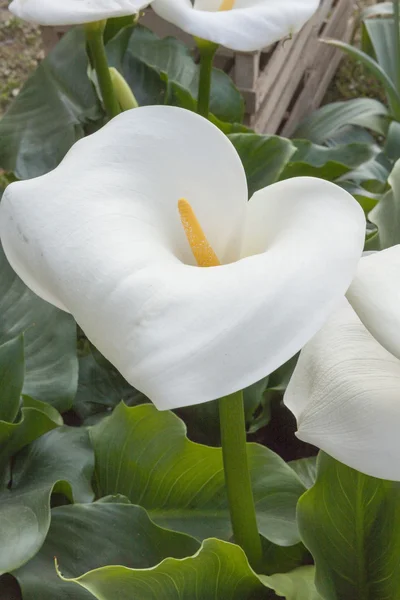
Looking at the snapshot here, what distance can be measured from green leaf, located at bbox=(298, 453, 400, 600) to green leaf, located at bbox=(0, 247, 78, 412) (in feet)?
1.12

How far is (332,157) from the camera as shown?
122 centimetres

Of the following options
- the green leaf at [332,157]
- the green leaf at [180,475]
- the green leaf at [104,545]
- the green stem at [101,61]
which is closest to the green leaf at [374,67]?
the green leaf at [332,157]

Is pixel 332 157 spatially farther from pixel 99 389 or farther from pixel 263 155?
pixel 99 389

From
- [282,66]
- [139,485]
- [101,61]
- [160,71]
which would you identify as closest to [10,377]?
[139,485]

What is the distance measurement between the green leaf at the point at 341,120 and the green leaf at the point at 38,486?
3.27 feet

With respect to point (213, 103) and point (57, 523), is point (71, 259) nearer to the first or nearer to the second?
point (57, 523)

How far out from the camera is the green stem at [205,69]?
0.81 metres

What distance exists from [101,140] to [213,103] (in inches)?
30.7

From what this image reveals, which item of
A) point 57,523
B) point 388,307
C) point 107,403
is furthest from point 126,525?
point 388,307

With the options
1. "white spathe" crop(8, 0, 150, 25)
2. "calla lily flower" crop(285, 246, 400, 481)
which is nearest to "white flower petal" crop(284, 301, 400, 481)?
"calla lily flower" crop(285, 246, 400, 481)

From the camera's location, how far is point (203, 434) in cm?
86

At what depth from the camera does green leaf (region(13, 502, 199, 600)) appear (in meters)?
0.64

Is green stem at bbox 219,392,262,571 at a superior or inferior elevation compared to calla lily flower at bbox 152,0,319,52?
inferior

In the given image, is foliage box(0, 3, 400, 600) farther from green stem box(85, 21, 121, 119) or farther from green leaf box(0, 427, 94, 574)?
green stem box(85, 21, 121, 119)
